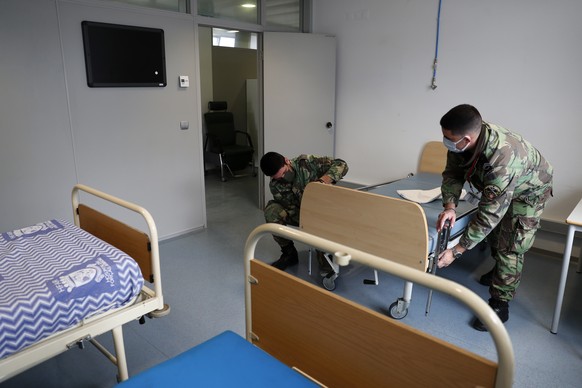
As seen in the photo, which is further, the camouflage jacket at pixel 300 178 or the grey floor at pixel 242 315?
the camouflage jacket at pixel 300 178

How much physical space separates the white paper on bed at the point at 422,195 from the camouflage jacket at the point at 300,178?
19.6 inches

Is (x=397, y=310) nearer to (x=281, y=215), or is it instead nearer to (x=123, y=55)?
(x=281, y=215)

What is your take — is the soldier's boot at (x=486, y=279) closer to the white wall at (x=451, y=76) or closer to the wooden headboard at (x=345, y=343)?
the white wall at (x=451, y=76)

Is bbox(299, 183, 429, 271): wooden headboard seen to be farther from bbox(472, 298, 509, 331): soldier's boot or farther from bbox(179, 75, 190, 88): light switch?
bbox(179, 75, 190, 88): light switch

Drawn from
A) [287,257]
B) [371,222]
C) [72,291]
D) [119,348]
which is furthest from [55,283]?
[287,257]

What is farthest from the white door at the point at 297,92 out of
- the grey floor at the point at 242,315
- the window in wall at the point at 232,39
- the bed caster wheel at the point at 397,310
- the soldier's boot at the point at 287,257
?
the bed caster wheel at the point at 397,310

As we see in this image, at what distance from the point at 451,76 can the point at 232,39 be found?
4232 millimetres

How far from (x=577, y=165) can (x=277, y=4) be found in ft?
11.2

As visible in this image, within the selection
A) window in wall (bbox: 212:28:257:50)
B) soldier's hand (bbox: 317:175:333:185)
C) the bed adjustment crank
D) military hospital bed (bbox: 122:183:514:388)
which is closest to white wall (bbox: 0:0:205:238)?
soldier's hand (bbox: 317:175:333:185)

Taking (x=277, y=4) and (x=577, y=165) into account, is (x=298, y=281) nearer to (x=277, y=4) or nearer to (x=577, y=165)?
(x=577, y=165)

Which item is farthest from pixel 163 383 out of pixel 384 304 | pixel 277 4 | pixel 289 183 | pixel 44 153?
pixel 277 4

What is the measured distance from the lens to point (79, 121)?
311 cm

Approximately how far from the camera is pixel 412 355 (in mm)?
1011

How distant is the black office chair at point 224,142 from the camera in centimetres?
623
